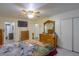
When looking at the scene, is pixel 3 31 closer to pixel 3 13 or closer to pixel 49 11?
pixel 3 13

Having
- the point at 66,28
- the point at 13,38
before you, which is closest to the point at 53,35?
the point at 66,28

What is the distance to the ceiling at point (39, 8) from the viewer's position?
1696 millimetres

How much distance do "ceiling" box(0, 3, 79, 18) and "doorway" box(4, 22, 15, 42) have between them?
16cm

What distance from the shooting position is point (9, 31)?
1.92m

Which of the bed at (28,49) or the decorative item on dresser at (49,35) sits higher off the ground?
the decorative item on dresser at (49,35)

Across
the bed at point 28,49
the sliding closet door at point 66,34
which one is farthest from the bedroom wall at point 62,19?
the bed at point 28,49

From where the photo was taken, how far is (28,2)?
64.7 inches

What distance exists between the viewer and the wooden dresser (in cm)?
192

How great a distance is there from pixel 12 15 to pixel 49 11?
2.17 feet

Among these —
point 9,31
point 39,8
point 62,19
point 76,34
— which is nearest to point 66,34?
point 76,34

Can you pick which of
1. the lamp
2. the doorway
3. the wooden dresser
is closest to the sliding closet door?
the wooden dresser

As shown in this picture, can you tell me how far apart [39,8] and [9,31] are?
0.69 meters

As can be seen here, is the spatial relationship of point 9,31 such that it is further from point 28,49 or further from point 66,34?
point 66,34

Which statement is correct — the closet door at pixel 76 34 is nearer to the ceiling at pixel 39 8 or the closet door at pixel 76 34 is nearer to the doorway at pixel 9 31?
the ceiling at pixel 39 8
